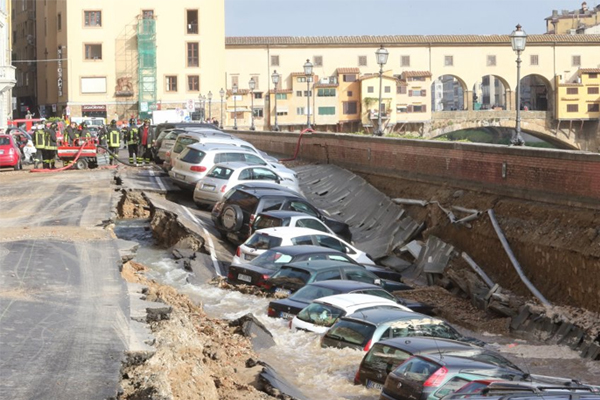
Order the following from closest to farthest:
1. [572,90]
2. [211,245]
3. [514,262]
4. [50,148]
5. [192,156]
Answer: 1. [514,262]
2. [211,245]
3. [192,156]
4. [50,148]
5. [572,90]

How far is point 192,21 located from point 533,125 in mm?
33872

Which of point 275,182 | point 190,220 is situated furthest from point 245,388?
point 275,182

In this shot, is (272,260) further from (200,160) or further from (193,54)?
(193,54)

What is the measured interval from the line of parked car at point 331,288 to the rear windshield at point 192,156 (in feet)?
0.11

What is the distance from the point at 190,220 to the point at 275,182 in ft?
13.2

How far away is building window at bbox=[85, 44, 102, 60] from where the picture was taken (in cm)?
9019

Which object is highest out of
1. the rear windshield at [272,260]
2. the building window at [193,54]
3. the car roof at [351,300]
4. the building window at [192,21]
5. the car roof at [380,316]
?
the building window at [192,21]

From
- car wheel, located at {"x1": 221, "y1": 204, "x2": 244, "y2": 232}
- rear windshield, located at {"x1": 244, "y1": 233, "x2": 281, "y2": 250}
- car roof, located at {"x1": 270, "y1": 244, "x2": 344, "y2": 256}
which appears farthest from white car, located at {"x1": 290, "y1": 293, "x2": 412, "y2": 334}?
car wheel, located at {"x1": 221, "y1": 204, "x2": 244, "y2": 232}

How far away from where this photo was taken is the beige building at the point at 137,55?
8962cm

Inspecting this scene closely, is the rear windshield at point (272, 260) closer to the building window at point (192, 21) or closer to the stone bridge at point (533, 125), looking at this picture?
the building window at point (192, 21)

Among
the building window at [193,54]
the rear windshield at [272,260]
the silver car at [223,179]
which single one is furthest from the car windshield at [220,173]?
the building window at [193,54]

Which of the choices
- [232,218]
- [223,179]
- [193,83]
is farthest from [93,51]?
[232,218]

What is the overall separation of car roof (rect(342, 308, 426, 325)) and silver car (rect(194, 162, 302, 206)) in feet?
42.8

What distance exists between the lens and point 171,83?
9038 cm
